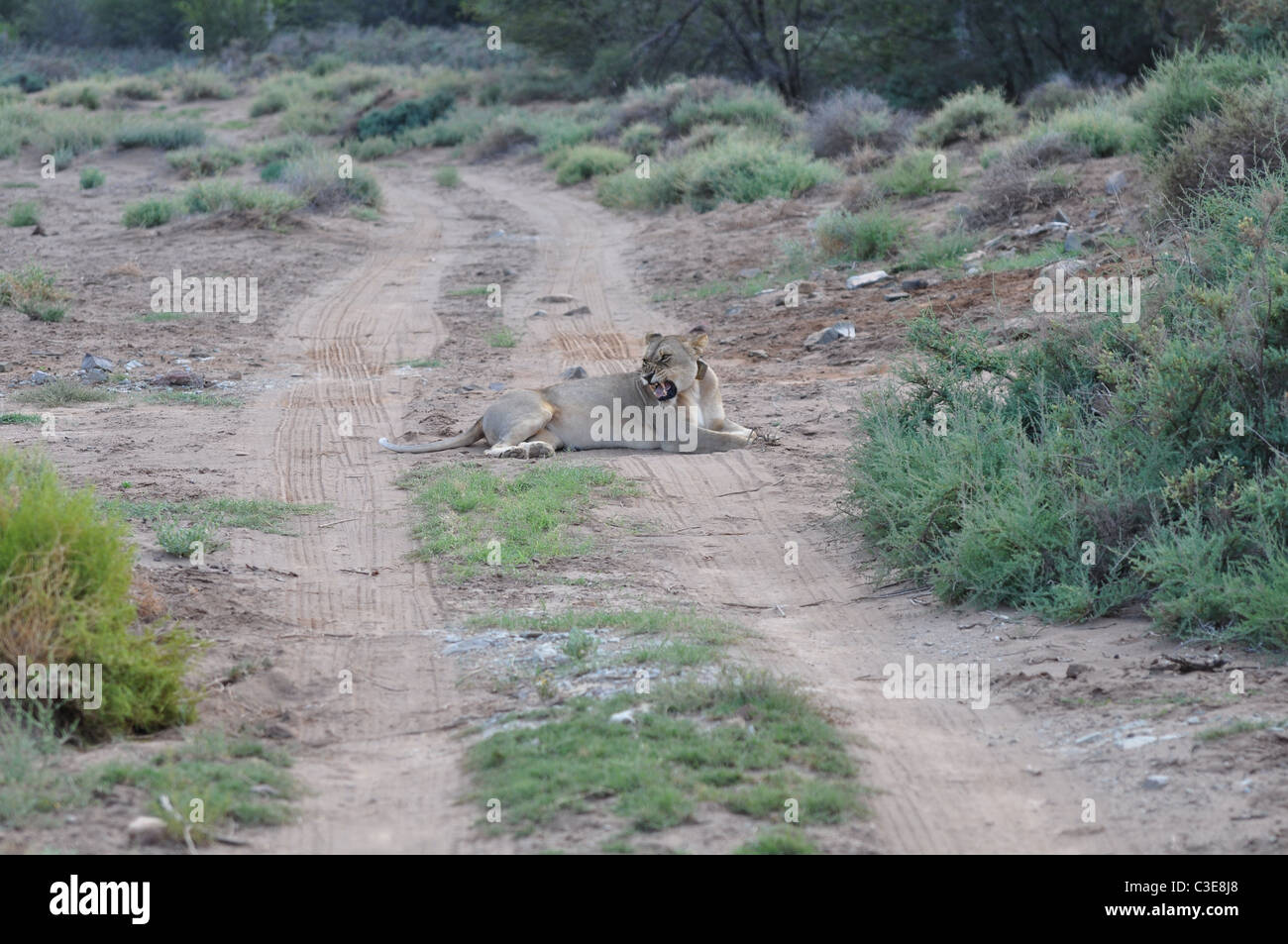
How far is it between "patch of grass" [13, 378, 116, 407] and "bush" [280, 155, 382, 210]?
11011mm

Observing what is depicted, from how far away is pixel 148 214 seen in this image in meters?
20.7

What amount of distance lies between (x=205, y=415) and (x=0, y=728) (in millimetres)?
6405

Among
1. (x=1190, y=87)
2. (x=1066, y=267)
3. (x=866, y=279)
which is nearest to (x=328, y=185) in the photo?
(x=866, y=279)

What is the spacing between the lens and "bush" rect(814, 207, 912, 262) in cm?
1596

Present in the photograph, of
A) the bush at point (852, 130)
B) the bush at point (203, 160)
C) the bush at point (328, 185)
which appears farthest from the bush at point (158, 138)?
the bush at point (852, 130)

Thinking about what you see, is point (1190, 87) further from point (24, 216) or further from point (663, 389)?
point (24, 216)

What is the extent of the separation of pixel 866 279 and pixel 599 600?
9.02 meters

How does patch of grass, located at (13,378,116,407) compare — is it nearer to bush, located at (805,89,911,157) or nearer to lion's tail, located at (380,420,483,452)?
lion's tail, located at (380,420,483,452)

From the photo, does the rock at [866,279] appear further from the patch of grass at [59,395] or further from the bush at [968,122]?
the patch of grass at [59,395]

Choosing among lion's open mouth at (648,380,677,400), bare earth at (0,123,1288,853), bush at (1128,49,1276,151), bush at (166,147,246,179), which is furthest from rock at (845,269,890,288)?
bush at (166,147,246,179)

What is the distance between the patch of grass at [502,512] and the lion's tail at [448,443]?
555mm

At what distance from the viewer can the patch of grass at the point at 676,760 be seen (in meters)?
4.45
